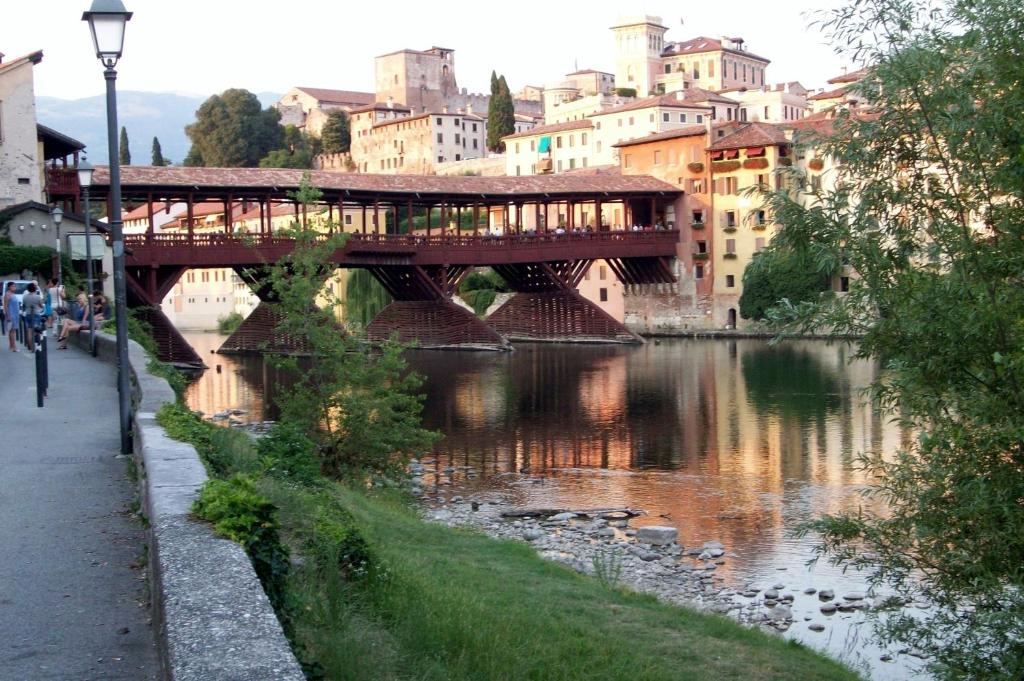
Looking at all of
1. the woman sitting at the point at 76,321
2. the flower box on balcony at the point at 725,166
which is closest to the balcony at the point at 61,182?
the woman sitting at the point at 76,321

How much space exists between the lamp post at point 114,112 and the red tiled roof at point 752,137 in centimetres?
4025

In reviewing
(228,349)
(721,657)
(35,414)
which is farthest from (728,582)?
(228,349)

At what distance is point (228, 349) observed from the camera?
1796 inches

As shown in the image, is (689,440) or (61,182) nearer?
(689,440)

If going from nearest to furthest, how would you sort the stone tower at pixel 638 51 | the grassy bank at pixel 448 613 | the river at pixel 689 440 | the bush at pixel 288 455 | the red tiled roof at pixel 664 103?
the grassy bank at pixel 448 613, the bush at pixel 288 455, the river at pixel 689 440, the red tiled roof at pixel 664 103, the stone tower at pixel 638 51

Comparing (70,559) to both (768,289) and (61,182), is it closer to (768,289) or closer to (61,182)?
(61,182)

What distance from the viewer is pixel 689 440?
2223cm

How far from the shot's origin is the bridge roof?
37.7m

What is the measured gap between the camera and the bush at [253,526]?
15.5ft

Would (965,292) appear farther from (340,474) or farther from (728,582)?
(340,474)

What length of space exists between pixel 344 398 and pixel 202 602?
11525 mm

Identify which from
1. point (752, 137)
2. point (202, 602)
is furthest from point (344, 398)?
point (752, 137)

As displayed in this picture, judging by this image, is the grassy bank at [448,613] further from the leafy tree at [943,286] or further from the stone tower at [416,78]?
the stone tower at [416,78]

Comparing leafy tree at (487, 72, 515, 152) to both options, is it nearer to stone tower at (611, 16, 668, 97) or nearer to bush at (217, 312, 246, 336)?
stone tower at (611, 16, 668, 97)
